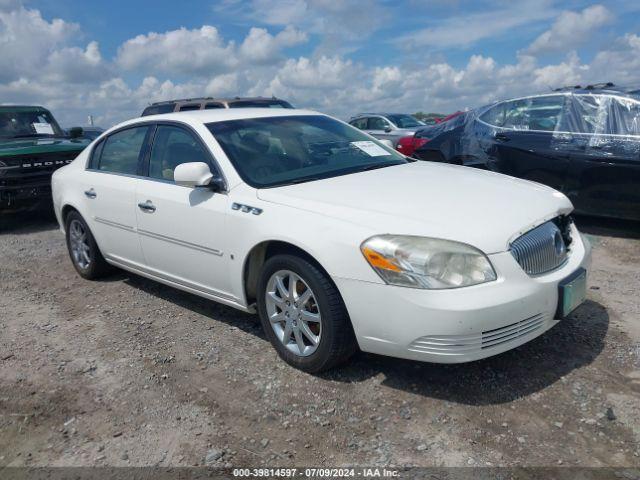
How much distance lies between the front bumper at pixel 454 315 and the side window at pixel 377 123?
12.8 metres

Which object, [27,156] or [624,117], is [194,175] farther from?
[27,156]

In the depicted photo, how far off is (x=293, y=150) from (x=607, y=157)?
12.1 feet

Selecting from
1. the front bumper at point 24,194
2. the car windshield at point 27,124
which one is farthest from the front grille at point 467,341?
the car windshield at point 27,124

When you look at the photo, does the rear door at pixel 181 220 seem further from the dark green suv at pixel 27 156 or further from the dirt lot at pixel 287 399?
the dark green suv at pixel 27 156

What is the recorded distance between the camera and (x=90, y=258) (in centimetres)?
528

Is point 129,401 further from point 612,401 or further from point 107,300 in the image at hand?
point 612,401

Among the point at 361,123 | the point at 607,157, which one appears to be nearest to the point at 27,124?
the point at 607,157

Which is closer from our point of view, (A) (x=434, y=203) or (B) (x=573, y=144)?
(A) (x=434, y=203)

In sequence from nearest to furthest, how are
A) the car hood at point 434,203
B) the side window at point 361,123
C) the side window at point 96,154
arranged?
1. the car hood at point 434,203
2. the side window at point 96,154
3. the side window at point 361,123

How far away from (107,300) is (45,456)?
2.27 metres

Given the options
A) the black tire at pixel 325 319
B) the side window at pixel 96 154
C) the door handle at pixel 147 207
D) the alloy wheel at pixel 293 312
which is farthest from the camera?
the side window at pixel 96 154

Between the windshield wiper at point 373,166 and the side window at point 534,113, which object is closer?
the windshield wiper at point 373,166

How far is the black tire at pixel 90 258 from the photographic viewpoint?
517cm

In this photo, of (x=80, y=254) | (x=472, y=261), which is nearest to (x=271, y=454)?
(x=472, y=261)
